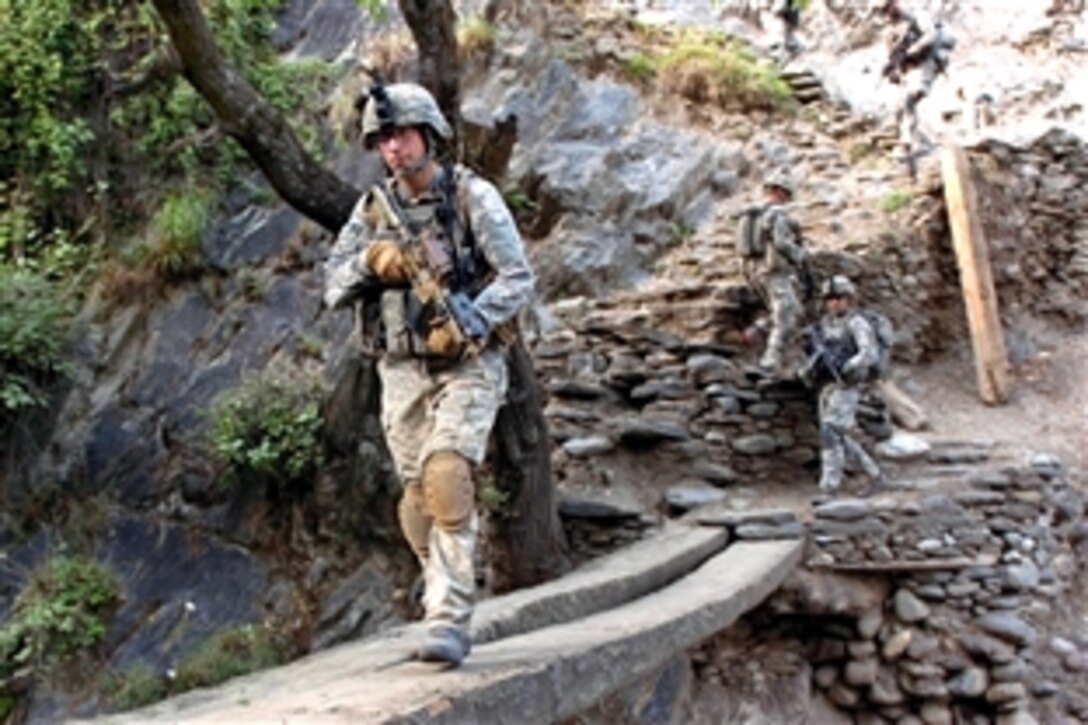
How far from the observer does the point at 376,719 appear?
8.85ft

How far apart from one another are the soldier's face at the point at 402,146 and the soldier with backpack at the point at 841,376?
15.8 feet

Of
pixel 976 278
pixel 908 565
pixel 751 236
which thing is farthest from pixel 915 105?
pixel 908 565

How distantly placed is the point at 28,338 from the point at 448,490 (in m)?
5.89

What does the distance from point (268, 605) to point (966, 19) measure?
12991 millimetres

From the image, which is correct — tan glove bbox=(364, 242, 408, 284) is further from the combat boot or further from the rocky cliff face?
the rocky cliff face

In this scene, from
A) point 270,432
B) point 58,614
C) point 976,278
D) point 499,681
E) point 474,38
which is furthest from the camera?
point 474,38

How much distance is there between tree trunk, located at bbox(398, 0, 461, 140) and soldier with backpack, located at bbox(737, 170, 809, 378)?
3.45 m

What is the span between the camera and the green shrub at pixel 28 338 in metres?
7.87

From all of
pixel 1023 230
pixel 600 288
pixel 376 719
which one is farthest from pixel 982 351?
pixel 376 719

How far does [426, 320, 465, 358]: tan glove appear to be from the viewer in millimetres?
3422

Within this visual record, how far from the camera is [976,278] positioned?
33.7 feet

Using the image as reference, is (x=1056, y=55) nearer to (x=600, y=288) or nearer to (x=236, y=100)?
(x=600, y=288)

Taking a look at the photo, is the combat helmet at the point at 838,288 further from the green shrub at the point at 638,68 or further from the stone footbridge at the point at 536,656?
the green shrub at the point at 638,68

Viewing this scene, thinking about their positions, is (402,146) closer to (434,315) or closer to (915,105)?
(434,315)
